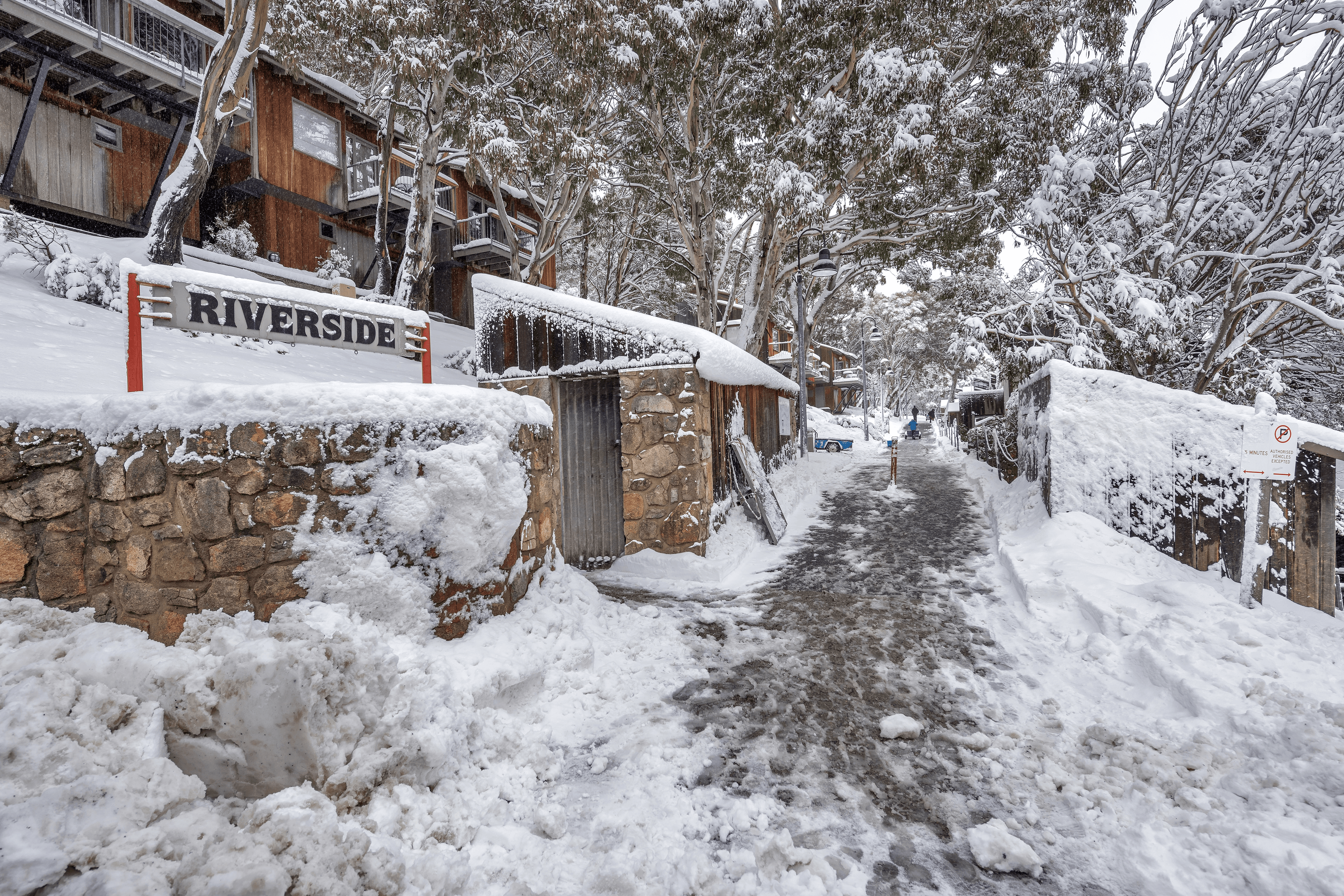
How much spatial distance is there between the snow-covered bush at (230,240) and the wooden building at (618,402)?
1074 centimetres

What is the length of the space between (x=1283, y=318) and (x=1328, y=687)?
27.9 ft

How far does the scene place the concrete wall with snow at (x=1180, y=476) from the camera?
4582mm

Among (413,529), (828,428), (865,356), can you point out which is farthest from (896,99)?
(865,356)

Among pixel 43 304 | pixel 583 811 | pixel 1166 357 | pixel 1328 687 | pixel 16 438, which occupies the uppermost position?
pixel 43 304

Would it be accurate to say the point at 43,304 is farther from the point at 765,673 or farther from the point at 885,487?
the point at 885,487

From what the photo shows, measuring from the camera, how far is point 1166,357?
363 inches

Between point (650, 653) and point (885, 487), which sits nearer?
point (650, 653)

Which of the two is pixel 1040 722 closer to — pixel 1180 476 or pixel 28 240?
pixel 1180 476

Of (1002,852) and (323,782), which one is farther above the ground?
(323,782)

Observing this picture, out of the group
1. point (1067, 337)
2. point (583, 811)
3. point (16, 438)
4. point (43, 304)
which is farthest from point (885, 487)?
point (43, 304)

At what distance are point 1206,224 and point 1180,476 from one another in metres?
7.45

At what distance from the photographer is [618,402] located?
25.0ft

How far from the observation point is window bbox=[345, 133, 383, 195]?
17.7m

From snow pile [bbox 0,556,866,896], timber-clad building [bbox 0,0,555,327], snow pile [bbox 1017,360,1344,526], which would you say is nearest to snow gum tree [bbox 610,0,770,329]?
timber-clad building [bbox 0,0,555,327]
